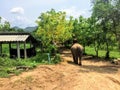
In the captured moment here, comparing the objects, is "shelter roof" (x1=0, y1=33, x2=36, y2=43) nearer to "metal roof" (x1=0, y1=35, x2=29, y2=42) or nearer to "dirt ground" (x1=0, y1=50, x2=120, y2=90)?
"metal roof" (x1=0, y1=35, x2=29, y2=42)

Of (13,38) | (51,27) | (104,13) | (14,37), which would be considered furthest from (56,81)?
(51,27)

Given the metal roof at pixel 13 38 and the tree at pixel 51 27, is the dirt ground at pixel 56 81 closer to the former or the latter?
the metal roof at pixel 13 38

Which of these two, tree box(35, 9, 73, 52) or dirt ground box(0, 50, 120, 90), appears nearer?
dirt ground box(0, 50, 120, 90)

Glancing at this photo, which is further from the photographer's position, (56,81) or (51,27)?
(51,27)

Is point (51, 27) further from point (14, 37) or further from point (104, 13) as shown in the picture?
point (104, 13)

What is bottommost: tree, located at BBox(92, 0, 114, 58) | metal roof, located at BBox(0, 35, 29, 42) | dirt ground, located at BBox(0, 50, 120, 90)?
dirt ground, located at BBox(0, 50, 120, 90)

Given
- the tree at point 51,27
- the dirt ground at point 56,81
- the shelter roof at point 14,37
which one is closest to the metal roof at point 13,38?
the shelter roof at point 14,37

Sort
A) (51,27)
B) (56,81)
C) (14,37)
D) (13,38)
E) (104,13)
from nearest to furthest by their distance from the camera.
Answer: (56,81)
(104,13)
(13,38)
(14,37)
(51,27)

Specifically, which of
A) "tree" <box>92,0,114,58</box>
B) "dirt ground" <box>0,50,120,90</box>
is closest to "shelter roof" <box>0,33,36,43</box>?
"tree" <box>92,0,114,58</box>

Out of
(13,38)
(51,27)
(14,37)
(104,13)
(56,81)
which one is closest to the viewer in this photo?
(56,81)

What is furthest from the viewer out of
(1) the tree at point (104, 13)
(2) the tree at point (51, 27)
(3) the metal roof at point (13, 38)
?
(2) the tree at point (51, 27)

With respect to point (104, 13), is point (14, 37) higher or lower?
lower

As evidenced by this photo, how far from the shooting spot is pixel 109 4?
23.6 m

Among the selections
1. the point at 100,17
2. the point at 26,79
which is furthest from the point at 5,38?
the point at 26,79
